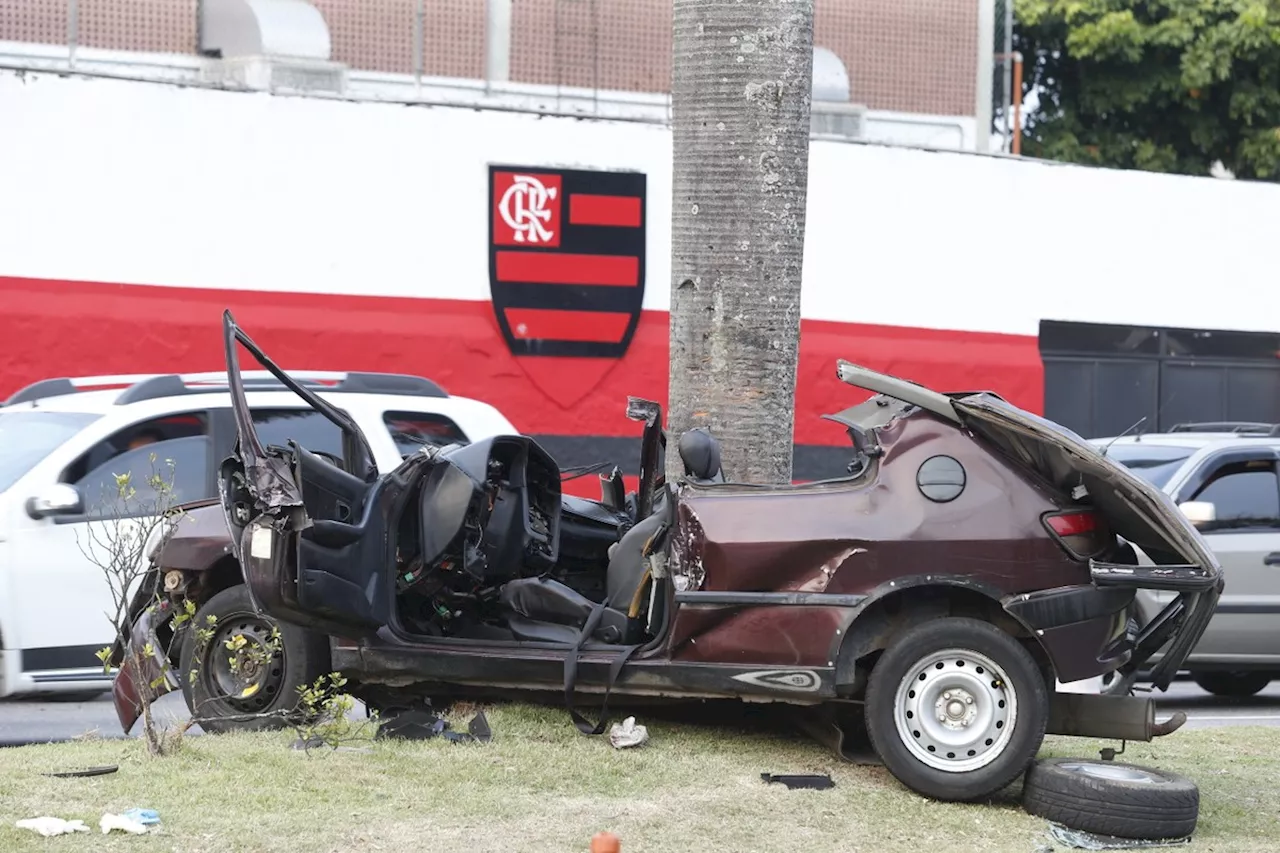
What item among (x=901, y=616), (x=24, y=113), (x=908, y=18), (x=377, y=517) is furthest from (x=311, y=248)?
(x=901, y=616)

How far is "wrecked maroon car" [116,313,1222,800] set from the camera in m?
6.77

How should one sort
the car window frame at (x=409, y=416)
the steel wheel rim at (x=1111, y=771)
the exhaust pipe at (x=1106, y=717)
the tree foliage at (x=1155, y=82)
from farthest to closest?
the tree foliage at (x=1155, y=82), the car window frame at (x=409, y=416), the exhaust pipe at (x=1106, y=717), the steel wheel rim at (x=1111, y=771)

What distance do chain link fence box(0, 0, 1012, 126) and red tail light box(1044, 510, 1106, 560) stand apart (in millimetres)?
13249

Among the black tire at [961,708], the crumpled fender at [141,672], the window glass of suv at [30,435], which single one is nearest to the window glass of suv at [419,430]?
the window glass of suv at [30,435]

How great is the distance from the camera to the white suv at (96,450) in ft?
31.9

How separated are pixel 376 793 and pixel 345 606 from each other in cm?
98

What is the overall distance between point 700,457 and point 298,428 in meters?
3.76

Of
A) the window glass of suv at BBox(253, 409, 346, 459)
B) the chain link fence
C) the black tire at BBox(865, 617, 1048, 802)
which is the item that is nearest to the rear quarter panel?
the black tire at BBox(865, 617, 1048, 802)

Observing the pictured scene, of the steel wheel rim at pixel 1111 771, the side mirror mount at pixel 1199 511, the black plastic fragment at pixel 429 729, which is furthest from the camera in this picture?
the side mirror mount at pixel 1199 511

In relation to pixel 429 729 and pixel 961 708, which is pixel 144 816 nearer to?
pixel 429 729

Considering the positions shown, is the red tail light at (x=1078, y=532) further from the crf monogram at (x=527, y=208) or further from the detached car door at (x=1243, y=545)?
the crf monogram at (x=527, y=208)

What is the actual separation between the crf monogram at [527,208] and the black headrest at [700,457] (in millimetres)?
11059

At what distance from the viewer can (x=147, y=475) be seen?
1023cm

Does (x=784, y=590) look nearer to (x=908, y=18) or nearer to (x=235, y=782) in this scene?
(x=235, y=782)
